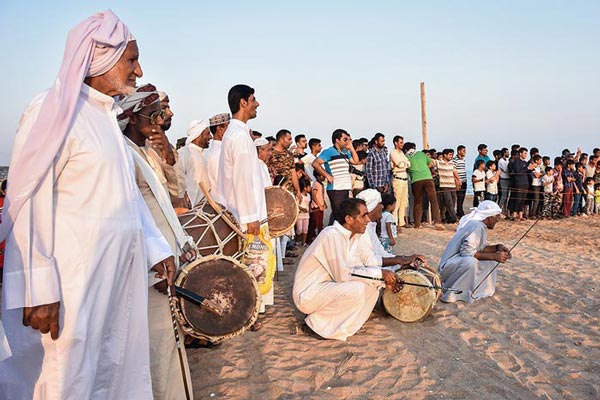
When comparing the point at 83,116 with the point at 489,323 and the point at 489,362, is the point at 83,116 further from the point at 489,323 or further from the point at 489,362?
the point at 489,323

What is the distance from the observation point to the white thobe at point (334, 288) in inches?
207

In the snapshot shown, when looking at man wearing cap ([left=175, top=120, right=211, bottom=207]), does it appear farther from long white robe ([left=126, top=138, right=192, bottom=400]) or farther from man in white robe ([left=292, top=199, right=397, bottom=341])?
long white robe ([left=126, top=138, right=192, bottom=400])

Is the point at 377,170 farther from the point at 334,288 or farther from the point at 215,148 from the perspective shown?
the point at 334,288

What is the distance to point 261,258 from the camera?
5.32 metres

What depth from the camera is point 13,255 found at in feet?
7.45

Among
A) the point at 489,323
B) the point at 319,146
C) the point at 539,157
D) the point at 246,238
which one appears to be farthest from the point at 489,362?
the point at 539,157

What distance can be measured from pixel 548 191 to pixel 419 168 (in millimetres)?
4664

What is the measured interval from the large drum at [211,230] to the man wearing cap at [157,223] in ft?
2.85

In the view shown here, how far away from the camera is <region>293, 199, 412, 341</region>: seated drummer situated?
17.2ft

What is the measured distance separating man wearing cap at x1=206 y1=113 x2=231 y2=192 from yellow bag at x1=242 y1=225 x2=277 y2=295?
2.44ft

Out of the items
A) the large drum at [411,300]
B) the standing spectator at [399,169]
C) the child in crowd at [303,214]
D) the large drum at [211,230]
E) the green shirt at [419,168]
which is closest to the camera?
the large drum at [211,230]

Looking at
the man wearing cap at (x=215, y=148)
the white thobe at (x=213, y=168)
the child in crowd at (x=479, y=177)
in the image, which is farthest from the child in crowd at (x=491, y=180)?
the white thobe at (x=213, y=168)

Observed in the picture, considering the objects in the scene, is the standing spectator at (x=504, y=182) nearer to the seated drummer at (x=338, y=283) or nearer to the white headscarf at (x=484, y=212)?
the white headscarf at (x=484, y=212)

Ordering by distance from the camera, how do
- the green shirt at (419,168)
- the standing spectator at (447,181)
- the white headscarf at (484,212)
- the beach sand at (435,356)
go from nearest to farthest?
1. the beach sand at (435,356)
2. the white headscarf at (484,212)
3. the green shirt at (419,168)
4. the standing spectator at (447,181)
